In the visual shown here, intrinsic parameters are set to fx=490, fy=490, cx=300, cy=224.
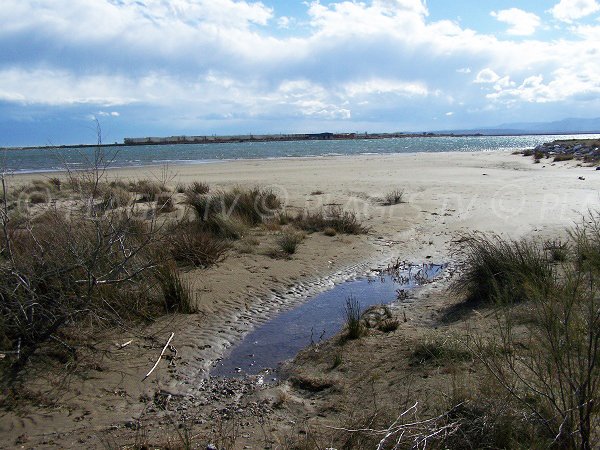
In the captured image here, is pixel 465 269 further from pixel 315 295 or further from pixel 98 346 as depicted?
Result: pixel 98 346

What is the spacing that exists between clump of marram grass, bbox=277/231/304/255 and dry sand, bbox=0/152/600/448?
7.1 inches

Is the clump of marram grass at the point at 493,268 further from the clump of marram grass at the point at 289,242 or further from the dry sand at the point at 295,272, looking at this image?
the clump of marram grass at the point at 289,242

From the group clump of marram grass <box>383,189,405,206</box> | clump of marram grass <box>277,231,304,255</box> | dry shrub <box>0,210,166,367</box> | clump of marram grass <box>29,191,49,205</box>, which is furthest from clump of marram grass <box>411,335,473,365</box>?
clump of marram grass <box>29,191,49,205</box>

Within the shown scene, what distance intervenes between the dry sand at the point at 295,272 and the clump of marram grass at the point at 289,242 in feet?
0.60

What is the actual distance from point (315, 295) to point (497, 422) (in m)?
4.48

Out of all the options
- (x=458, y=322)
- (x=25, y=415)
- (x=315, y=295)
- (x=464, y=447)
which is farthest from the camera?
(x=315, y=295)

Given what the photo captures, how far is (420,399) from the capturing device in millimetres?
3777

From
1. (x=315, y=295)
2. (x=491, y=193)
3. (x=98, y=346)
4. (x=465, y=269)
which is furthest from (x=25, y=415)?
(x=491, y=193)

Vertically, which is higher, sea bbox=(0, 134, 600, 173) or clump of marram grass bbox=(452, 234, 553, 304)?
sea bbox=(0, 134, 600, 173)

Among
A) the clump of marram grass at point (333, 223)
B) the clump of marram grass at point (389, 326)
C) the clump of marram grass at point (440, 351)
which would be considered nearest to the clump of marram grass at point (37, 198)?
the clump of marram grass at point (333, 223)

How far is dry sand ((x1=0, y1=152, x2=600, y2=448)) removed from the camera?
4.02 meters

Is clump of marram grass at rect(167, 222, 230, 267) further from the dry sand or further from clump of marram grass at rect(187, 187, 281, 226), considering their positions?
clump of marram grass at rect(187, 187, 281, 226)

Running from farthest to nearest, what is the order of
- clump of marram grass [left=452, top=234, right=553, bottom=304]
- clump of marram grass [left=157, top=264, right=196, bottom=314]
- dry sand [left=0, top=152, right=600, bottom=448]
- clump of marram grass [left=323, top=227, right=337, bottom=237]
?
1. clump of marram grass [left=323, top=227, right=337, bottom=237]
2. clump of marram grass [left=157, top=264, right=196, bottom=314]
3. clump of marram grass [left=452, top=234, right=553, bottom=304]
4. dry sand [left=0, top=152, right=600, bottom=448]

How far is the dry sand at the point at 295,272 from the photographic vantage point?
4.02 m
